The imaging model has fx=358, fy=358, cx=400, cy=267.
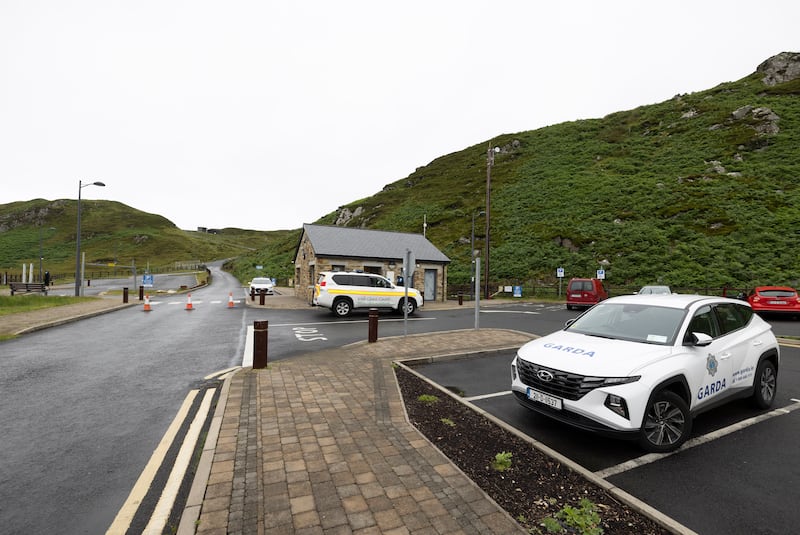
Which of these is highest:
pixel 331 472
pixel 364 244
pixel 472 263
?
pixel 364 244

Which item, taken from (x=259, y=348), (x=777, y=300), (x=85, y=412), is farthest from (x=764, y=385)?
(x=777, y=300)

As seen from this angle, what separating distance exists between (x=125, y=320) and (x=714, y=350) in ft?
54.9

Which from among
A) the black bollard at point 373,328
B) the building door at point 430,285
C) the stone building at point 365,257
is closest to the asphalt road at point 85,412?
the black bollard at point 373,328

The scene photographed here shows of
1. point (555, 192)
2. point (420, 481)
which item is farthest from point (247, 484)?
point (555, 192)

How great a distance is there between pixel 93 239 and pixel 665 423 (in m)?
161

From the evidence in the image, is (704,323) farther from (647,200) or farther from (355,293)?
(647,200)

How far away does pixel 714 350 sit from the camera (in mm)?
4434

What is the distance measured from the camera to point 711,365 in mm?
4336

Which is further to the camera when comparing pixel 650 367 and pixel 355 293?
pixel 355 293

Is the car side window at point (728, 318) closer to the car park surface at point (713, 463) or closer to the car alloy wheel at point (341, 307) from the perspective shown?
the car park surface at point (713, 463)

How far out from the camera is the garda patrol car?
1578 centimetres

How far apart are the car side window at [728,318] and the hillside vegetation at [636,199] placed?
80.2 feet

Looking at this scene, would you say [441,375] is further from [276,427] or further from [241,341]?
[241,341]

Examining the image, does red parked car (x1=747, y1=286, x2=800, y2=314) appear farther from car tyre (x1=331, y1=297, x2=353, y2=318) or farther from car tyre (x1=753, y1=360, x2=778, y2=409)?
car tyre (x1=331, y1=297, x2=353, y2=318)
